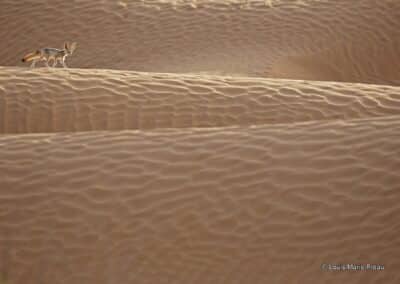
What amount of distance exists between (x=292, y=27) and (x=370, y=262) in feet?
17.1

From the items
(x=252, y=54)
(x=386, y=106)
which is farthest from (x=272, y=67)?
(x=386, y=106)

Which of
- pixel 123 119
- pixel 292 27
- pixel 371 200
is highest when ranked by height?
pixel 292 27

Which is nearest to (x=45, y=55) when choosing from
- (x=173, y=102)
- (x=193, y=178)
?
(x=173, y=102)

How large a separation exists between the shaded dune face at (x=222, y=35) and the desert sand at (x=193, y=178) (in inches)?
95.2

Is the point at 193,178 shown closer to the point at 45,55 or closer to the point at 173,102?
the point at 173,102

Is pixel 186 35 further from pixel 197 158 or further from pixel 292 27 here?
pixel 197 158

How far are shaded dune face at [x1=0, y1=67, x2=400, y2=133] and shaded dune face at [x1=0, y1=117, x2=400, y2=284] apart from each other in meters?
0.47

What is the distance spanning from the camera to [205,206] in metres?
4.57

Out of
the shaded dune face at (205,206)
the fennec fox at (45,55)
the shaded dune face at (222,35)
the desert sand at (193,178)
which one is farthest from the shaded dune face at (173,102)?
the shaded dune face at (222,35)

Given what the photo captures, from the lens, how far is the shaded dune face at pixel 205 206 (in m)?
4.29

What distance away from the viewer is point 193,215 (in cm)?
453

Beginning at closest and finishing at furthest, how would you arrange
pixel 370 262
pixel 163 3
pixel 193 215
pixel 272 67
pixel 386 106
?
pixel 370 262 → pixel 193 215 → pixel 386 106 → pixel 272 67 → pixel 163 3

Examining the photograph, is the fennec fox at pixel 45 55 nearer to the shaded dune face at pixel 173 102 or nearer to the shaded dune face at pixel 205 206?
the shaded dune face at pixel 173 102

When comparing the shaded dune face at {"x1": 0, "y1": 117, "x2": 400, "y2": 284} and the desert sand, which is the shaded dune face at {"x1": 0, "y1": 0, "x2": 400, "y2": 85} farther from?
the shaded dune face at {"x1": 0, "y1": 117, "x2": 400, "y2": 284}
